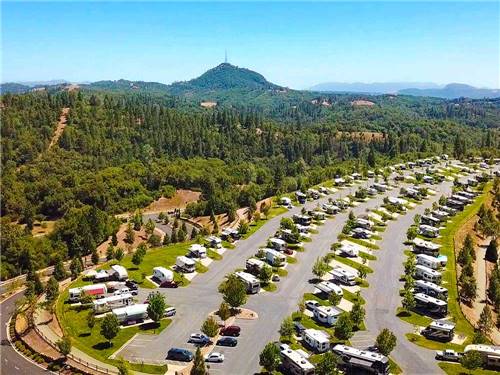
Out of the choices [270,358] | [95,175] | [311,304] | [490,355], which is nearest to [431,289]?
[490,355]

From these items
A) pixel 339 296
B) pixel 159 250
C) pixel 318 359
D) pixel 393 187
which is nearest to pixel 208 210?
pixel 159 250

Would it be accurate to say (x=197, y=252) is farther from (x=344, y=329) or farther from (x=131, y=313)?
(x=344, y=329)

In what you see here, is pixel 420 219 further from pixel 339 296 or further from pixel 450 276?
pixel 339 296

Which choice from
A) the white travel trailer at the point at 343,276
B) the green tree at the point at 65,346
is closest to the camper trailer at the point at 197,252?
the white travel trailer at the point at 343,276

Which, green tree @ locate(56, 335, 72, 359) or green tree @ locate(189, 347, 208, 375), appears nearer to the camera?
green tree @ locate(189, 347, 208, 375)

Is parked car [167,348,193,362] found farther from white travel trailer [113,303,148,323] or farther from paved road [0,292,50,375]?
paved road [0,292,50,375]

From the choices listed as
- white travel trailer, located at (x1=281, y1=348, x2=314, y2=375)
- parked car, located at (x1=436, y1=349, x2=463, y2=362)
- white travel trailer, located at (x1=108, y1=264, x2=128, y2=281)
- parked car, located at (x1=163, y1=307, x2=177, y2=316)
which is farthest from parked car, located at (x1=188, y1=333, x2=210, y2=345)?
parked car, located at (x1=436, y1=349, x2=463, y2=362)
